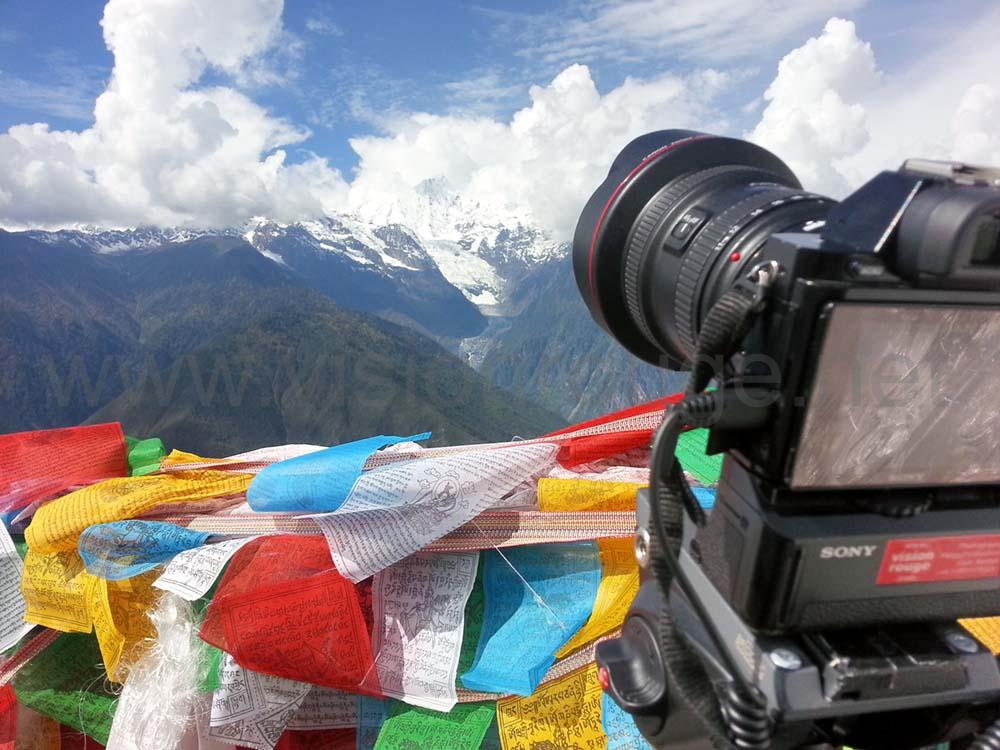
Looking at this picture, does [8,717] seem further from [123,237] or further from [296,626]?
[123,237]

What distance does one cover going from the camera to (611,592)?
Answer: 159 cm

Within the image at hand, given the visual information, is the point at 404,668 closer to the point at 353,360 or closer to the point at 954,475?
the point at 954,475

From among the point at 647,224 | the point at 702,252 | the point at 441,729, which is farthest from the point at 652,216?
the point at 441,729

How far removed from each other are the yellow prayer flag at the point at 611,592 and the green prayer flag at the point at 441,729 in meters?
0.23

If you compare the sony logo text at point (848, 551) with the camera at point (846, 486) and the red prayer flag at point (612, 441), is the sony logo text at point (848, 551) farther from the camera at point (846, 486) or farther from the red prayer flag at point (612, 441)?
the red prayer flag at point (612, 441)

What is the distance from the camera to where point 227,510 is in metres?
1.99

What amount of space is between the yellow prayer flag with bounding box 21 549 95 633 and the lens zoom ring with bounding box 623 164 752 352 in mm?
1540

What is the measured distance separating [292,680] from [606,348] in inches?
3374

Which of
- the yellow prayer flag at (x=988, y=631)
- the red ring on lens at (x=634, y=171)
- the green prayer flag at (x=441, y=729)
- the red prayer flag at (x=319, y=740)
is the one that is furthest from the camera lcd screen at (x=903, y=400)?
the red prayer flag at (x=319, y=740)

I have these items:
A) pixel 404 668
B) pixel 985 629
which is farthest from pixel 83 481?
pixel 985 629

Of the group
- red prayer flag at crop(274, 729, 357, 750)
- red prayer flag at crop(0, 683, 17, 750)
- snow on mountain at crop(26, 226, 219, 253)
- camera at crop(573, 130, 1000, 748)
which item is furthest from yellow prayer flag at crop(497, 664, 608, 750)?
snow on mountain at crop(26, 226, 219, 253)

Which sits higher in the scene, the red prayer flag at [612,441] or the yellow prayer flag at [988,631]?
the red prayer flag at [612,441]

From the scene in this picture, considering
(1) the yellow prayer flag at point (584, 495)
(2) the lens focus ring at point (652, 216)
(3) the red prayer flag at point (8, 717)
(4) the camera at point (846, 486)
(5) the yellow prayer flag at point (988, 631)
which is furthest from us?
(3) the red prayer flag at point (8, 717)

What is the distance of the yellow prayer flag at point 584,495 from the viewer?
165 cm
